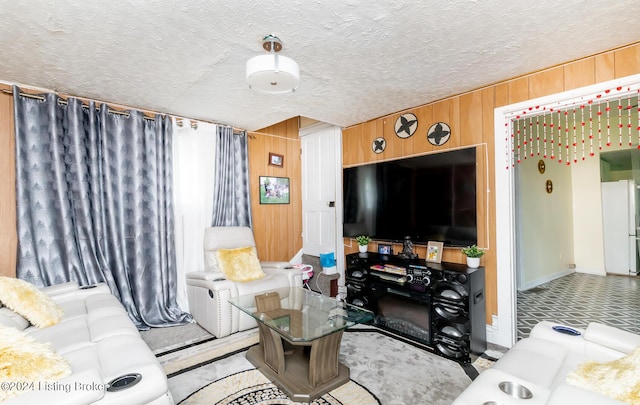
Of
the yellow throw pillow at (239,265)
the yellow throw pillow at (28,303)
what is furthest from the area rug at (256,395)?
the yellow throw pillow at (239,265)

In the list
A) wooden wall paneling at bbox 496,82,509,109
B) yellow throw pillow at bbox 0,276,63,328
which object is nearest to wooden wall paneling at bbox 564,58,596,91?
wooden wall paneling at bbox 496,82,509,109

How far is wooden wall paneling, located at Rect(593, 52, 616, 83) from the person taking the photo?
2088 millimetres

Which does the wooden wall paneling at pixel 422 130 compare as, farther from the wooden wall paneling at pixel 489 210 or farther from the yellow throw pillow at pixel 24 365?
the yellow throw pillow at pixel 24 365

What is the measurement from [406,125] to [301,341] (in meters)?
2.48

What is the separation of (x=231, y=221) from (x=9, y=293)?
2100 mm

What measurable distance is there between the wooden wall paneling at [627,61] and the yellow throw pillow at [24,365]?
11.7ft

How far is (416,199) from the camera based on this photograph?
9.97 feet

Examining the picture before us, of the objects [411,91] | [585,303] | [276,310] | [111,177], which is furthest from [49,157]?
[585,303]

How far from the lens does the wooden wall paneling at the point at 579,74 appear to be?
2168 millimetres

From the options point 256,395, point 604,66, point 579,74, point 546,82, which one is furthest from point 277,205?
point 604,66

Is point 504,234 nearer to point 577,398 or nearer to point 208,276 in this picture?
point 577,398

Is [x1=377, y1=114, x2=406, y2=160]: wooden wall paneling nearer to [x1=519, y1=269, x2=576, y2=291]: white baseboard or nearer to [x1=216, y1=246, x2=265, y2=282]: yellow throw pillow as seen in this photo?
[x1=216, y1=246, x2=265, y2=282]: yellow throw pillow

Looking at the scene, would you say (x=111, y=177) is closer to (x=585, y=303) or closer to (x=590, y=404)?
(x=590, y=404)

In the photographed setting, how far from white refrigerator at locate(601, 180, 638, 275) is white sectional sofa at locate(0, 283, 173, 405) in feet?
21.4
